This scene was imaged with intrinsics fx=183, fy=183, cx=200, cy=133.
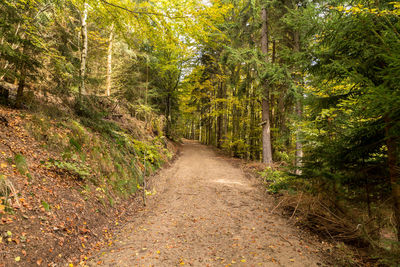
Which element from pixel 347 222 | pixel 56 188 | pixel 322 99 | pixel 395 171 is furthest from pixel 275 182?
pixel 56 188

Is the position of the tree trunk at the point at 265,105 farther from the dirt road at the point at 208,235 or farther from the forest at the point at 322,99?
the dirt road at the point at 208,235

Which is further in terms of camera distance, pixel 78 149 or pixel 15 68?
pixel 78 149

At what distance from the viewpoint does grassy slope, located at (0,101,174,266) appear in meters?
2.76

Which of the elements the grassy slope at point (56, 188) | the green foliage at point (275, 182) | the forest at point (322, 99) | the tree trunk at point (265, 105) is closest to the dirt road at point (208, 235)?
the green foliage at point (275, 182)

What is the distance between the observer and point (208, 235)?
4105 mm

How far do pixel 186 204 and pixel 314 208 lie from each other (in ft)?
11.5

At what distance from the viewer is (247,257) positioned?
3.35m

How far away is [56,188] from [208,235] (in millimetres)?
3394

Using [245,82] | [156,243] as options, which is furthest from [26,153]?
[245,82]

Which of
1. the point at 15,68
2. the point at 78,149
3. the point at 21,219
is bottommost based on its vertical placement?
the point at 21,219

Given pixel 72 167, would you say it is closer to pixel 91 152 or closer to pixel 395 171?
pixel 91 152

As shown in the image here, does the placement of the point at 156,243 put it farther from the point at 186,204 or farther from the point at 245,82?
the point at 245,82

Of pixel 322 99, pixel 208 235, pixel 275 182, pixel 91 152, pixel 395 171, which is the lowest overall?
pixel 208 235

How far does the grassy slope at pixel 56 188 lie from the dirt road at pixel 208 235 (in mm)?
610
